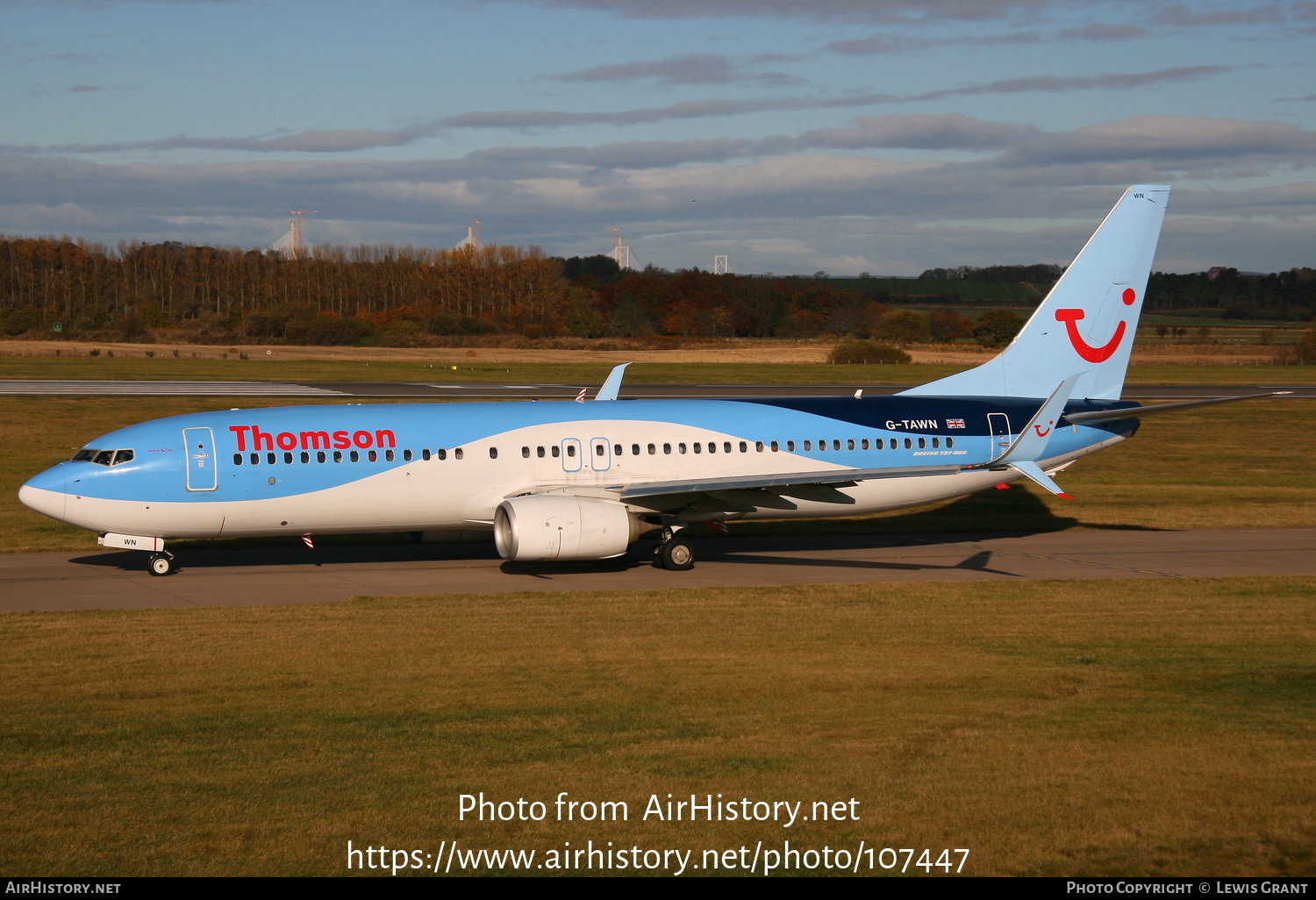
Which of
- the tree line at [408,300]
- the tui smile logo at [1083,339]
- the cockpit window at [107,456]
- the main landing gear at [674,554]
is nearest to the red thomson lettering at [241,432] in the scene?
the cockpit window at [107,456]

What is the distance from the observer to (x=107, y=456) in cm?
2566

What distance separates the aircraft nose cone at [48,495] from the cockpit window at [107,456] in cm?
62

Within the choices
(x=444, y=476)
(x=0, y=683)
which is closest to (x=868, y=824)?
(x=0, y=683)

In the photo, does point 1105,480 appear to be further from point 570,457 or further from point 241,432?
point 241,432

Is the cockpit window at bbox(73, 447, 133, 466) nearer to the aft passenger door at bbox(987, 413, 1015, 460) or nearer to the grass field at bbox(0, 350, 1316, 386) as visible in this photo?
the aft passenger door at bbox(987, 413, 1015, 460)

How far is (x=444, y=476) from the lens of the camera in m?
26.9

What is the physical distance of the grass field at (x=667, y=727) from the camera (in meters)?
11.7

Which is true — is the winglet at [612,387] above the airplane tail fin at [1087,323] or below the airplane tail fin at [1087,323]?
below

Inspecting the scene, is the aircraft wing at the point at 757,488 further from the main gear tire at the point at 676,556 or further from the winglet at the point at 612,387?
the winglet at the point at 612,387

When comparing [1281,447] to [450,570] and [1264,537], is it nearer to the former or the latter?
[1264,537]

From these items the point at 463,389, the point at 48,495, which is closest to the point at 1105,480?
the point at 48,495

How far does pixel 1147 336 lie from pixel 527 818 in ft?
520

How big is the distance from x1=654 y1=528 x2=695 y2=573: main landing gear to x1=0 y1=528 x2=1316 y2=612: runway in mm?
315

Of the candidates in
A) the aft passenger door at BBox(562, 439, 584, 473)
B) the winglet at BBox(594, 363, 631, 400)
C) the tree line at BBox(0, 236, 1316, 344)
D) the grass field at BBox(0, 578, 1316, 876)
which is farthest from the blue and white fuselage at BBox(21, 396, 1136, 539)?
the tree line at BBox(0, 236, 1316, 344)
